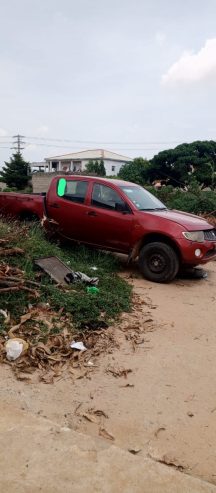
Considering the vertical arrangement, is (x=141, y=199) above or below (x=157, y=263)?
above

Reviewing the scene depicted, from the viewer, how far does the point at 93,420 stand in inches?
119

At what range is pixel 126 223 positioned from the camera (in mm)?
7156

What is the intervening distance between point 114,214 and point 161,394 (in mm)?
4267

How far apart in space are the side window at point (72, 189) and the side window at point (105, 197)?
0.23 metres

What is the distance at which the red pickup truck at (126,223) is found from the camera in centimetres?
685

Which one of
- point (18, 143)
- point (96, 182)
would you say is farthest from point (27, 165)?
point (96, 182)

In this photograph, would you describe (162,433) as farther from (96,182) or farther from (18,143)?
(18,143)

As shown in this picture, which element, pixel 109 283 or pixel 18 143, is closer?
pixel 109 283

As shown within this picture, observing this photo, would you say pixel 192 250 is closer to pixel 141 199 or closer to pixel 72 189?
pixel 141 199

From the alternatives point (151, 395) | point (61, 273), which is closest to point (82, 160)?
point (61, 273)

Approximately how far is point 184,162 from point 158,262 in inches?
958

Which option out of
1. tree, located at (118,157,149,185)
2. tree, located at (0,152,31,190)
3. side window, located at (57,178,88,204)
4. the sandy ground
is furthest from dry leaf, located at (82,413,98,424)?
tree, located at (0,152,31,190)

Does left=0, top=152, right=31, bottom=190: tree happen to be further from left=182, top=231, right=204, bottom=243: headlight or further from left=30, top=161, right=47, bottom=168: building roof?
left=182, top=231, right=204, bottom=243: headlight

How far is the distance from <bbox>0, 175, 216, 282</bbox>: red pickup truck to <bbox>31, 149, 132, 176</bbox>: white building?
164ft
